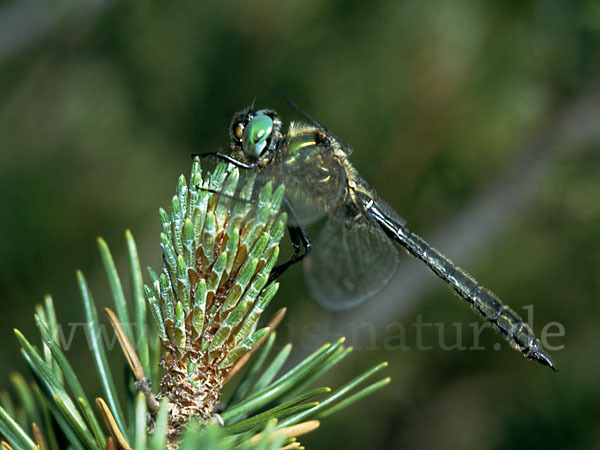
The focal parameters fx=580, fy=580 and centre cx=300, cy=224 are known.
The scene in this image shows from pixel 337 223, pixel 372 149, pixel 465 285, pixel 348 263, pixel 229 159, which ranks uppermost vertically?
pixel 372 149

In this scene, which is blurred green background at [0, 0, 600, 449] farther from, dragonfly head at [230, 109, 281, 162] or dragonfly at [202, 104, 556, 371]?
dragonfly head at [230, 109, 281, 162]

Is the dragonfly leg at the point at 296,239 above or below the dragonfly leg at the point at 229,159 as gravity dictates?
below

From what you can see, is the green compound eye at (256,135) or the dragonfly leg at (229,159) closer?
the dragonfly leg at (229,159)

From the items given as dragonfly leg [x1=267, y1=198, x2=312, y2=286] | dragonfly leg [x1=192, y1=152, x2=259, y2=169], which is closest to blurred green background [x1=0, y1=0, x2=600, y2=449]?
dragonfly leg [x1=267, y1=198, x2=312, y2=286]

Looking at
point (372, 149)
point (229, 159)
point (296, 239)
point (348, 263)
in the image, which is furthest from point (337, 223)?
point (229, 159)

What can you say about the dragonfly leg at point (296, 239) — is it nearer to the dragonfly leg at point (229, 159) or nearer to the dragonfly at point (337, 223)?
the dragonfly at point (337, 223)

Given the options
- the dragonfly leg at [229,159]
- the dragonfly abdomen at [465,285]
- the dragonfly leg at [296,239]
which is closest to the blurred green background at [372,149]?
the dragonfly abdomen at [465,285]

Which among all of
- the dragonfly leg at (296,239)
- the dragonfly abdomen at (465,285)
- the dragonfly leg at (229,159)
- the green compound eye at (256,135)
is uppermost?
the green compound eye at (256,135)

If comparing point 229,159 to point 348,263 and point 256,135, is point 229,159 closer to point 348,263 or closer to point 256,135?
point 256,135
